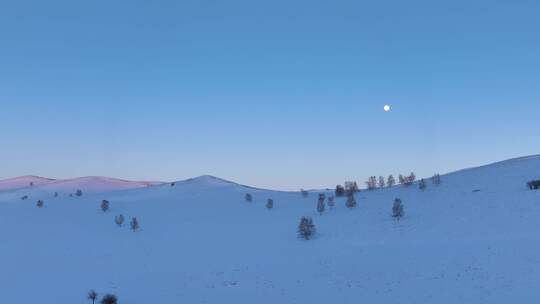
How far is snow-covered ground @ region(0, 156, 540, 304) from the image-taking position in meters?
32.9

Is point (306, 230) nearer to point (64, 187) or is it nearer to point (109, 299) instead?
point (109, 299)

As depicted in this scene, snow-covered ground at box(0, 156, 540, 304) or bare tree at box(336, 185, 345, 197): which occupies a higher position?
bare tree at box(336, 185, 345, 197)

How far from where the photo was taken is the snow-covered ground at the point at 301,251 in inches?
1294

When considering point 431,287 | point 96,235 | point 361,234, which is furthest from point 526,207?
point 96,235

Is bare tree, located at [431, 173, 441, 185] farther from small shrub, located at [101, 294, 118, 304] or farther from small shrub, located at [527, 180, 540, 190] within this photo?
small shrub, located at [101, 294, 118, 304]

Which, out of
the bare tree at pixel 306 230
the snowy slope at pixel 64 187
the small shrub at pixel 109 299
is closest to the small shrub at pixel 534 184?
the bare tree at pixel 306 230

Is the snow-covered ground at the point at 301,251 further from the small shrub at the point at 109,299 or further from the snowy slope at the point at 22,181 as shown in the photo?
the snowy slope at the point at 22,181

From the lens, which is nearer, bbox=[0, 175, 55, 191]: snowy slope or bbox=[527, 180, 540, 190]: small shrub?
bbox=[527, 180, 540, 190]: small shrub

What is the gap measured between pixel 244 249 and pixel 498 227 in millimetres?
23238

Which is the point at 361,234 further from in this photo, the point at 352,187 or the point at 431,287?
the point at 352,187

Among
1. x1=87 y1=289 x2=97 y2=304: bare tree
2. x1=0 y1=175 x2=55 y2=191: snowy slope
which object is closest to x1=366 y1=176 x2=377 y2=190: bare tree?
x1=87 y1=289 x2=97 y2=304: bare tree

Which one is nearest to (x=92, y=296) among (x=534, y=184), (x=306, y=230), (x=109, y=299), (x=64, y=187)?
(x=109, y=299)

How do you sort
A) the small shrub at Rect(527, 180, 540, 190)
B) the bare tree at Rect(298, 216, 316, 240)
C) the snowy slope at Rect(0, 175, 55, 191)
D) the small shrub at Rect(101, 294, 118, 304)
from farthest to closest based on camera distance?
the snowy slope at Rect(0, 175, 55, 191) → the small shrub at Rect(527, 180, 540, 190) → the bare tree at Rect(298, 216, 316, 240) → the small shrub at Rect(101, 294, 118, 304)

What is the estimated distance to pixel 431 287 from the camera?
31406 mm
